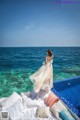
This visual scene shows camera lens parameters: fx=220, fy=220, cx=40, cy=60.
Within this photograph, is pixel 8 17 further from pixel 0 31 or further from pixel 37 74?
pixel 37 74

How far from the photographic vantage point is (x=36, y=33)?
430 inches

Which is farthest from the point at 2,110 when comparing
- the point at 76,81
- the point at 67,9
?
the point at 67,9

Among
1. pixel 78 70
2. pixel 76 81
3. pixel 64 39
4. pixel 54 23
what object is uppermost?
pixel 54 23

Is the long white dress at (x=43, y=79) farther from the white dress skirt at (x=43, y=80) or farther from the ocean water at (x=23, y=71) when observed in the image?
the ocean water at (x=23, y=71)

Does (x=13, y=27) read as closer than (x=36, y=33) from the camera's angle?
Yes

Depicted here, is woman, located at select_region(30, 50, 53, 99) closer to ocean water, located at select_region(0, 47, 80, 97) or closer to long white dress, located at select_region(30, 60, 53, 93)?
long white dress, located at select_region(30, 60, 53, 93)

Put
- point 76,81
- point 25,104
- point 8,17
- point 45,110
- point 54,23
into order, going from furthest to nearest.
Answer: point 54,23 < point 8,17 < point 76,81 < point 25,104 < point 45,110

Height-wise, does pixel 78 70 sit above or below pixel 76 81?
below

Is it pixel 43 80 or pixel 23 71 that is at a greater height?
pixel 43 80

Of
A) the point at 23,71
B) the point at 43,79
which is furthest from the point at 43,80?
the point at 23,71

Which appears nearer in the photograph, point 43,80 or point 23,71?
point 43,80

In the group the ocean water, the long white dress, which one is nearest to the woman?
the long white dress

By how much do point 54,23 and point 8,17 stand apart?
217 centimetres

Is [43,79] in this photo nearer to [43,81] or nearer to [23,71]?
[43,81]
